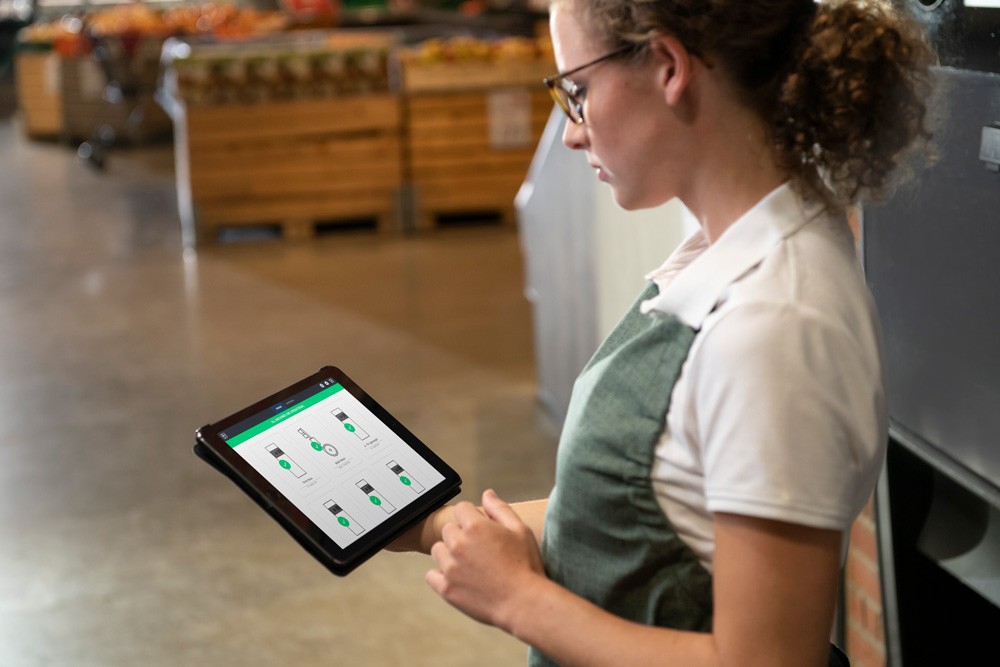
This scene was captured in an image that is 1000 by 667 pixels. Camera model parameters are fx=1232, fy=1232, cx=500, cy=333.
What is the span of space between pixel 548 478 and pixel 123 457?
1434mm

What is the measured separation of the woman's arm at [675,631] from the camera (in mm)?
979

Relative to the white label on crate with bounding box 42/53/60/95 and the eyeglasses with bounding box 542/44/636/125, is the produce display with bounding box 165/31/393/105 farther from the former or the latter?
the eyeglasses with bounding box 542/44/636/125

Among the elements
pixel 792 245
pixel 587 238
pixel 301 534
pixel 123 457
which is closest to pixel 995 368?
→ pixel 792 245

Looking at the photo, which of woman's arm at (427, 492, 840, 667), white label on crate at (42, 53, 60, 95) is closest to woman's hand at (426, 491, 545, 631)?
woman's arm at (427, 492, 840, 667)

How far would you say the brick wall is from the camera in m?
2.07

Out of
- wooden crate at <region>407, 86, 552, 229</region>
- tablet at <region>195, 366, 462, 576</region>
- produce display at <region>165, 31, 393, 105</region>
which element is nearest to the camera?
tablet at <region>195, 366, 462, 576</region>

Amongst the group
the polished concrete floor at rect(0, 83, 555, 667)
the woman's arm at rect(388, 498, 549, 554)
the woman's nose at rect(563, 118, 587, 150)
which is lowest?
the polished concrete floor at rect(0, 83, 555, 667)

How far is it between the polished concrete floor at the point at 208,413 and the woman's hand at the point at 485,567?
1.76 meters

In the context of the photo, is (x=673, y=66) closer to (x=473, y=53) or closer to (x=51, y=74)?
(x=473, y=53)

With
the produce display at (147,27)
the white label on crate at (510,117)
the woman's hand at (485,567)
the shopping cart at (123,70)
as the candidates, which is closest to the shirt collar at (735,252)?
the woman's hand at (485,567)

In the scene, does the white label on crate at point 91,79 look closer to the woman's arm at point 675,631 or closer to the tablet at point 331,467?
the tablet at point 331,467

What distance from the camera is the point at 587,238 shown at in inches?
151

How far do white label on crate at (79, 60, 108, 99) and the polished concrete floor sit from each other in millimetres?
3144

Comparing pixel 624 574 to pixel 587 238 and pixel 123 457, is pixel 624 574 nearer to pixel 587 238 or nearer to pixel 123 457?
pixel 587 238
